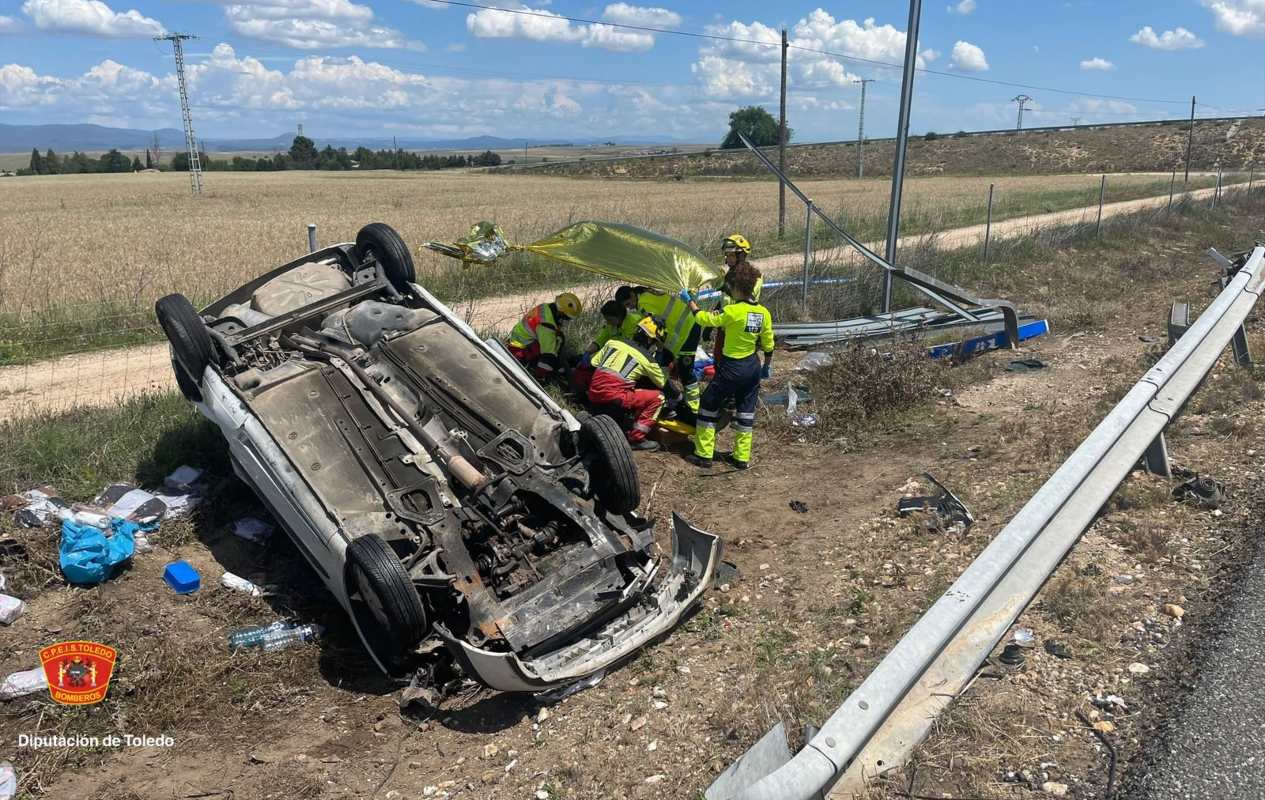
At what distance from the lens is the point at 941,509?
5297mm

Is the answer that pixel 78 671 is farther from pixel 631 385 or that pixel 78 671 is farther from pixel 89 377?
pixel 89 377

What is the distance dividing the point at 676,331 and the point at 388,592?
4.41 meters

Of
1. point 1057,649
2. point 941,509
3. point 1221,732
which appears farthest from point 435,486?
point 1221,732

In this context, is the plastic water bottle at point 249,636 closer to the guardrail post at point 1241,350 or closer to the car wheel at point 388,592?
the car wheel at point 388,592

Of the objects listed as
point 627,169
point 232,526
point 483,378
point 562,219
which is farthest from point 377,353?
point 627,169

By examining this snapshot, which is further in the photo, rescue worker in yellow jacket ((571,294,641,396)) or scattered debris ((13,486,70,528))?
rescue worker in yellow jacket ((571,294,641,396))

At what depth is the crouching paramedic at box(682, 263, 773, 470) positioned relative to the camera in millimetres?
6816

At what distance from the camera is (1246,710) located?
2986 mm

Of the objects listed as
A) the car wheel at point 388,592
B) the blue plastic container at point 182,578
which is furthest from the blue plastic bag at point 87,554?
the car wheel at point 388,592

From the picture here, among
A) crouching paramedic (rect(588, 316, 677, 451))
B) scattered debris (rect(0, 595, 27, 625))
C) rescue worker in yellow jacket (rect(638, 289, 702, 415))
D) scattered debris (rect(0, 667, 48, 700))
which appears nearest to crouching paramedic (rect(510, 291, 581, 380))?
rescue worker in yellow jacket (rect(638, 289, 702, 415))

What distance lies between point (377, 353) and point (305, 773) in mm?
3042

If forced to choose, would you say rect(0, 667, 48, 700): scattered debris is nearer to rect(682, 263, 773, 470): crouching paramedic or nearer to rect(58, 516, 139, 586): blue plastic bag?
rect(58, 516, 139, 586): blue plastic bag

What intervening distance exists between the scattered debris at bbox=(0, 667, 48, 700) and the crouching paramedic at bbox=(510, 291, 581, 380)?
474cm

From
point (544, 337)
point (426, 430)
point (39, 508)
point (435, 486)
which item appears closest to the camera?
point (435, 486)
